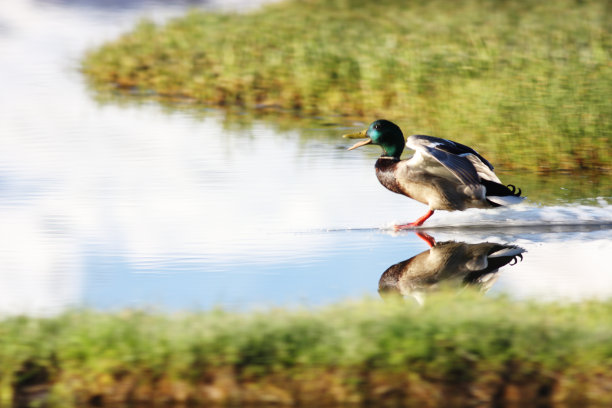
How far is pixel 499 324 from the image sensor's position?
14.1ft

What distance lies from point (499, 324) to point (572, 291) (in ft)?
3.59

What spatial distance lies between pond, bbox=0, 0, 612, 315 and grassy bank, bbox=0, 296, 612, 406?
0.59 meters

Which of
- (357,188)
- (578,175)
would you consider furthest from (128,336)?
(578,175)

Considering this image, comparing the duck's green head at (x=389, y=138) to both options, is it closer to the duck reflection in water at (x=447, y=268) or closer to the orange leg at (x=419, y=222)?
the orange leg at (x=419, y=222)

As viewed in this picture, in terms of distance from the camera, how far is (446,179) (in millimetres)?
6656

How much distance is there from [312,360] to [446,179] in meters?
2.81

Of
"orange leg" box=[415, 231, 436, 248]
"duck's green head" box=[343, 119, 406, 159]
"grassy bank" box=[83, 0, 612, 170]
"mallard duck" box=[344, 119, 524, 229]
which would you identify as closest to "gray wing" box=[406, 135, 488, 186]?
"mallard duck" box=[344, 119, 524, 229]

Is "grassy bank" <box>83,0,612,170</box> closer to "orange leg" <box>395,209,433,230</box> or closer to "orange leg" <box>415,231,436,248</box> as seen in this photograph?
"orange leg" <box>395,209,433,230</box>

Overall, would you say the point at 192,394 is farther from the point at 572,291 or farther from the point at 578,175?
the point at 578,175

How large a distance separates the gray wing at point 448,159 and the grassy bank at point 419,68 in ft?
7.48

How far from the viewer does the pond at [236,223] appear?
5336mm

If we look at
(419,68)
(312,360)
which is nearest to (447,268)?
(312,360)

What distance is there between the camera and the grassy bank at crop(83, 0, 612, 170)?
9.03 meters

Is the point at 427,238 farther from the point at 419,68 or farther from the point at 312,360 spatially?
the point at 419,68
